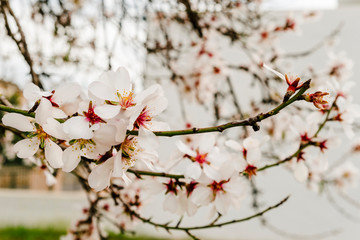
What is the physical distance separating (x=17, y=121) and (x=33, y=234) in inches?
199

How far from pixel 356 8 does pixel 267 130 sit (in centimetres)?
405

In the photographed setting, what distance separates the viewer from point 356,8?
18.8ft

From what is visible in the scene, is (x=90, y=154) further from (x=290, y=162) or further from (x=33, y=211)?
(x=33, y=211)

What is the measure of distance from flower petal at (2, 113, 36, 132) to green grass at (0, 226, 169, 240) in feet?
14.5

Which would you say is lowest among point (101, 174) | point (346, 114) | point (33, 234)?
point (101, 174)

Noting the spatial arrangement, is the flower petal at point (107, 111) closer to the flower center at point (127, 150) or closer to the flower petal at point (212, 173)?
the flower center at point (127, 150)

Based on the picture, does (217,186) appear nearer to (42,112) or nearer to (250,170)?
(250,170)

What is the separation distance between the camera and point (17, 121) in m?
0.73

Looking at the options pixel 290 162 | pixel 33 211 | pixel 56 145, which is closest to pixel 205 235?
pixel 33 211

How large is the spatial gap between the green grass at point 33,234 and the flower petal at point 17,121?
4419mm

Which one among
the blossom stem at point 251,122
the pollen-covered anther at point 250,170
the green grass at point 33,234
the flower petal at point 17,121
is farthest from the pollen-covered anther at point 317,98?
the green grass at point 33,234

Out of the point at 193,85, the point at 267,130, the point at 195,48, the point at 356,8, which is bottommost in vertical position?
the point at 267,130

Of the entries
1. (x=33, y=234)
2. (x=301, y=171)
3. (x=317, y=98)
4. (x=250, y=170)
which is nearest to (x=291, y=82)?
(x=317, y=98)

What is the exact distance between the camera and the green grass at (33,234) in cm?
511
